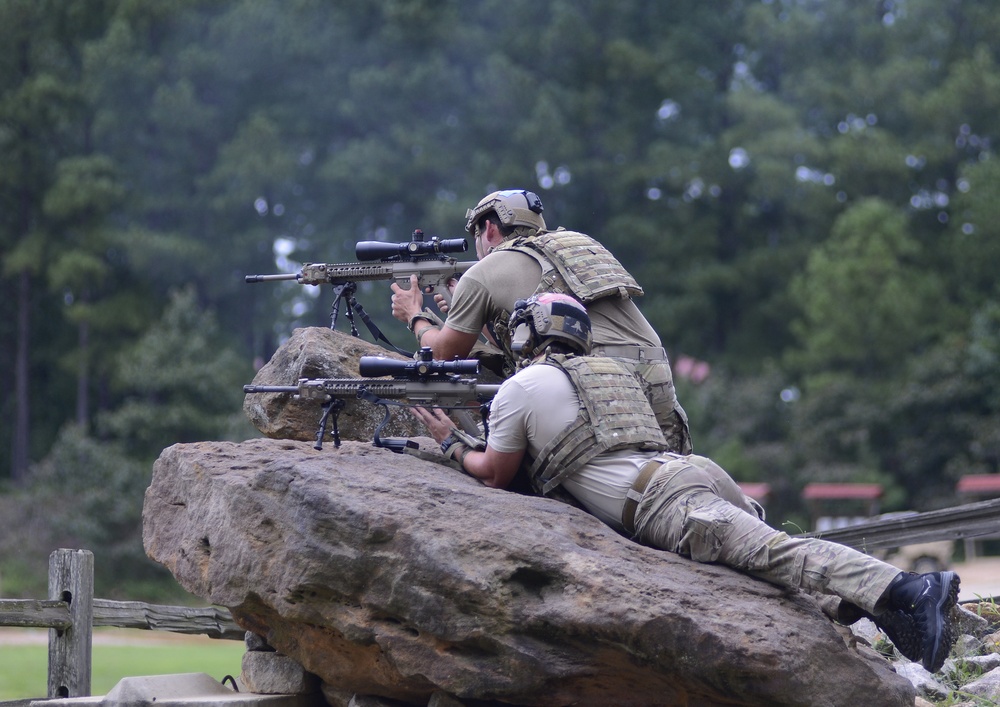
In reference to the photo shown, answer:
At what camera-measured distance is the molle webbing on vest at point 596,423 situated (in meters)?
5.59

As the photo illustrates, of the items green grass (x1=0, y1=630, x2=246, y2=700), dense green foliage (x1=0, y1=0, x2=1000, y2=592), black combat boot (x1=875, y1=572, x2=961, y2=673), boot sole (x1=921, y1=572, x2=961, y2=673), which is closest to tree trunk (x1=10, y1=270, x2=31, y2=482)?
dense green foliage (x1=0, y1=0, x2=1000, y2=592)

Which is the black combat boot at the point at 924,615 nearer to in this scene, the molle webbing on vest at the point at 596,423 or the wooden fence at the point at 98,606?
the molle webbing on vest at the point at 596,423

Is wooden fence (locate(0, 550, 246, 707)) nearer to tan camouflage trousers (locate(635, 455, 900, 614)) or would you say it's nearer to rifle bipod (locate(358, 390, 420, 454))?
rifle bipod (locate(358, 390, 420, 454))

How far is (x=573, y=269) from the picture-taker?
6355 mm

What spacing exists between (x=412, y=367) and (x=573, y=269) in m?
0.97

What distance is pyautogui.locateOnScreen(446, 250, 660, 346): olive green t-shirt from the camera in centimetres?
638

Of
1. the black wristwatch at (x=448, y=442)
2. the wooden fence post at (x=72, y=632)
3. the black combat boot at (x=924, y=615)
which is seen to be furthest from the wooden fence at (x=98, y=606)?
the black wristwatch at (x=448, y=442)

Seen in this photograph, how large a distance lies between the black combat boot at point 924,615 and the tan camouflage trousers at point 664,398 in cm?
142

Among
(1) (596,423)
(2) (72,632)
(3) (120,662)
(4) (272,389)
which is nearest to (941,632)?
(1) (596,423)

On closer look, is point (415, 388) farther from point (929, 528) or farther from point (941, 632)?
point (929, 528)

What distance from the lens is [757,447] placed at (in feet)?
98.3

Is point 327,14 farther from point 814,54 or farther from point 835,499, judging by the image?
point 835,499

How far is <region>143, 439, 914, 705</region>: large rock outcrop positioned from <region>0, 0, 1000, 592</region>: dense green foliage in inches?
988

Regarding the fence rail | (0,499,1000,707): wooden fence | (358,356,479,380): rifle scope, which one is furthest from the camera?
the fence rail
